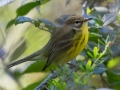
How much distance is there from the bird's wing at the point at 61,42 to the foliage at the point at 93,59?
0.24 meters

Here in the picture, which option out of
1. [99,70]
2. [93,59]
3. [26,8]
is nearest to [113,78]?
[99,70]

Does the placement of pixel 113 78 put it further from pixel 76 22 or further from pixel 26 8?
pixel 76 22

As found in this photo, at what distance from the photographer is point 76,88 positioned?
1.49 m

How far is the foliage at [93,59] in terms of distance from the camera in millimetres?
1497

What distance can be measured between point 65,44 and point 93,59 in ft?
4.71

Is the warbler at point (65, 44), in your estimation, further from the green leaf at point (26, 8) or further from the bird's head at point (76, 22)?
the green leaf at point (26, 8)

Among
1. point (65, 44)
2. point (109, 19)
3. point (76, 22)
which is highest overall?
point (109, 19)

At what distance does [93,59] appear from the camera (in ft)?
5.77

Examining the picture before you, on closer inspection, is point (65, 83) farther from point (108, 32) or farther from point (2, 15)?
point (2, 15)

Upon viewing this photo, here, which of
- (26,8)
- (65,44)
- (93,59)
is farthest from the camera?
(65,44)

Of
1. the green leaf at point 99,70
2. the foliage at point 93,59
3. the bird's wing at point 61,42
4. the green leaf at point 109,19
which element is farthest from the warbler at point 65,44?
the green leaf at point 99,70

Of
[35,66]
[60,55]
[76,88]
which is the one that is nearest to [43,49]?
[60,55]

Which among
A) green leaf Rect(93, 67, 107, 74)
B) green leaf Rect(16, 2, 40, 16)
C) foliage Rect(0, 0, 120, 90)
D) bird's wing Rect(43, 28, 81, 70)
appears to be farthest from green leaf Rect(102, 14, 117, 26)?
bird's wing Rect(43, 28, 81, 70)

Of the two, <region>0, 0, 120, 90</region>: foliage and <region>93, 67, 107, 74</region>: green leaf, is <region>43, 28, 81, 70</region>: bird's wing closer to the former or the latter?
<region>0, 0, 120, 90</region>: foliage
